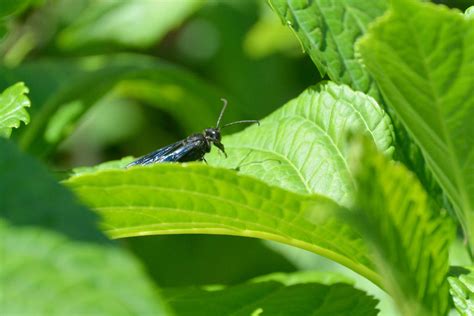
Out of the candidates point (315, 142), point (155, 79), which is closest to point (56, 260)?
point (315, 142)

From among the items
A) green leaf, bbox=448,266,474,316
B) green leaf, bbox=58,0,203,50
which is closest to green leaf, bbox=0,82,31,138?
green leaf, bbox=448,266,474,316

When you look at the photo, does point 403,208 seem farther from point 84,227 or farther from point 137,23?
point 137,23

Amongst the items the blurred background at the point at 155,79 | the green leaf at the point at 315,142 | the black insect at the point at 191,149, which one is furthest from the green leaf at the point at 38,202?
the blurred background at the point at 155,79

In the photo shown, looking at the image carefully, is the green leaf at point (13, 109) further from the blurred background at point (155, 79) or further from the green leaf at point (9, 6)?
the blurred background at point (155, 79)

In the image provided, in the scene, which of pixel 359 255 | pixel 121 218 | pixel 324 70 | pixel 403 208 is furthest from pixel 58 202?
pixel 324 70

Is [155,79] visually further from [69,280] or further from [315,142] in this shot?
[69,280]

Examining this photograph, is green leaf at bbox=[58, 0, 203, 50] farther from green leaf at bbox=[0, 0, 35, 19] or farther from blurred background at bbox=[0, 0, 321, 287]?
green leaf at bbox=[0, 0, 35, 19]
